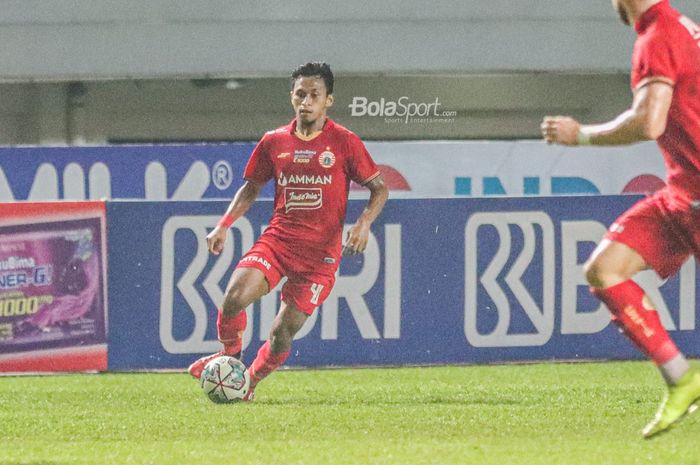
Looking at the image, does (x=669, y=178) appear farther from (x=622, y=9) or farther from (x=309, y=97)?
(x=309, y=97)

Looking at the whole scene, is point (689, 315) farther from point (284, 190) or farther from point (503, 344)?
point (284, 190)

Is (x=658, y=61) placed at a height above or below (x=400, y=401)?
above

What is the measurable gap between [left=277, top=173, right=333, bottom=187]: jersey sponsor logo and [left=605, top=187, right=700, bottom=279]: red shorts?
295 centimetres

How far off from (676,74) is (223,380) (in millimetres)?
3739

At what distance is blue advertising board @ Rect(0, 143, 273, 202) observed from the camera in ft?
51.0

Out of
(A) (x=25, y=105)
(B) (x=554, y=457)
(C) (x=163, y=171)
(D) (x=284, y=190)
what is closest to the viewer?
(B) (x=554, y=457)

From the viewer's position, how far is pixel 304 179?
31.7 ft

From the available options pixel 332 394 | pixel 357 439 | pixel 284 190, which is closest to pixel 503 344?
pixel 332 394

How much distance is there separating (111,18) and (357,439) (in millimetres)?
10716

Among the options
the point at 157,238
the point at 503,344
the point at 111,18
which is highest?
the point at 111,18

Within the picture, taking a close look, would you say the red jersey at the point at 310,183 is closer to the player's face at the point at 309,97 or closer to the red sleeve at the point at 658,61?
the player's face at the point at 309,97

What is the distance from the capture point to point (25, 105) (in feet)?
57.4

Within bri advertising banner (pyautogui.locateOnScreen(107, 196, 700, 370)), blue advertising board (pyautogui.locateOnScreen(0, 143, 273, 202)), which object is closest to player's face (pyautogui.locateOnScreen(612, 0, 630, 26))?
bri advertising banner (pyautogui.locateOnScreen(107, 196, 700, 370))
